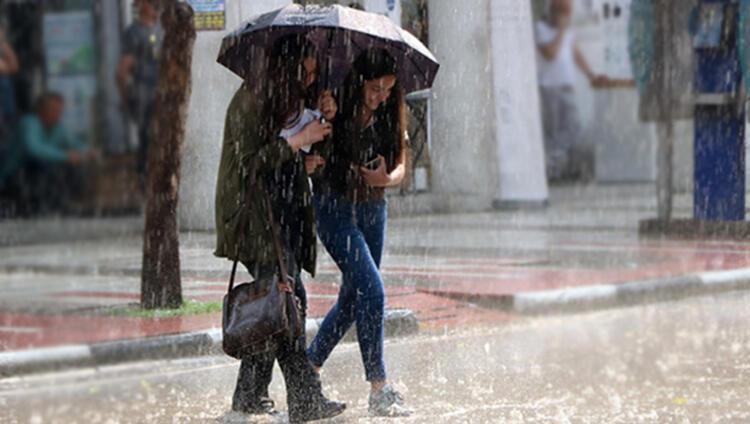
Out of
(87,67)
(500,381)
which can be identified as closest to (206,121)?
(87,67)

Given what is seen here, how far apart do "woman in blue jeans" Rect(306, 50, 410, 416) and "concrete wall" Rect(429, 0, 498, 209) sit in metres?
12.8

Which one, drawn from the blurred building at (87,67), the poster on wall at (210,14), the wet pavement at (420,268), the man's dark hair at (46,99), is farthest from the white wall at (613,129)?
the man's dark hair at (46,99)

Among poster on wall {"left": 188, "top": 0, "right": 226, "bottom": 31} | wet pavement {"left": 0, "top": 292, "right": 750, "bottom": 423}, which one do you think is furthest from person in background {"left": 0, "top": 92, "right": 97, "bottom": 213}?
wet pavement {"left": 0, "top": 292, "right": 750, "bottom": 423}

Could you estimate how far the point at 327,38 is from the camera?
8.30 metres

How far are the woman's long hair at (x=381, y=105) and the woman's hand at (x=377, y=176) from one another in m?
0.15

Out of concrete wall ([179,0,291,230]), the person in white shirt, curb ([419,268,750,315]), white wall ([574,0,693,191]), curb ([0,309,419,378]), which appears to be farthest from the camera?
white wall ([574,0,693,191])

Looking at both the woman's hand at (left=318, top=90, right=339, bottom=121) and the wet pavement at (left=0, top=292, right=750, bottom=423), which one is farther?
the wet pavement at (left=0, top=292, right=750, bottom=423)

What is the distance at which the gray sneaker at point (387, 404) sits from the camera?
820cm

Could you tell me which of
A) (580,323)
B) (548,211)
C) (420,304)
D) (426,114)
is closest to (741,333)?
(580,323)

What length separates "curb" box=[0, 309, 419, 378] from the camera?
9.57 metres

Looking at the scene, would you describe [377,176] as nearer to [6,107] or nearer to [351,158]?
[351,158]

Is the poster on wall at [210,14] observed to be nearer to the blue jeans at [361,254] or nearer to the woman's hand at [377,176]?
the blue jeans at [361,254]

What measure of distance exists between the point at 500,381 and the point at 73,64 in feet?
29.0

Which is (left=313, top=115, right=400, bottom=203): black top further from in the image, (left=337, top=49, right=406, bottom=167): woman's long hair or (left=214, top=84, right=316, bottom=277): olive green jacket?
(left=214, top=84, right=316, bottom=277): olive green jacket
